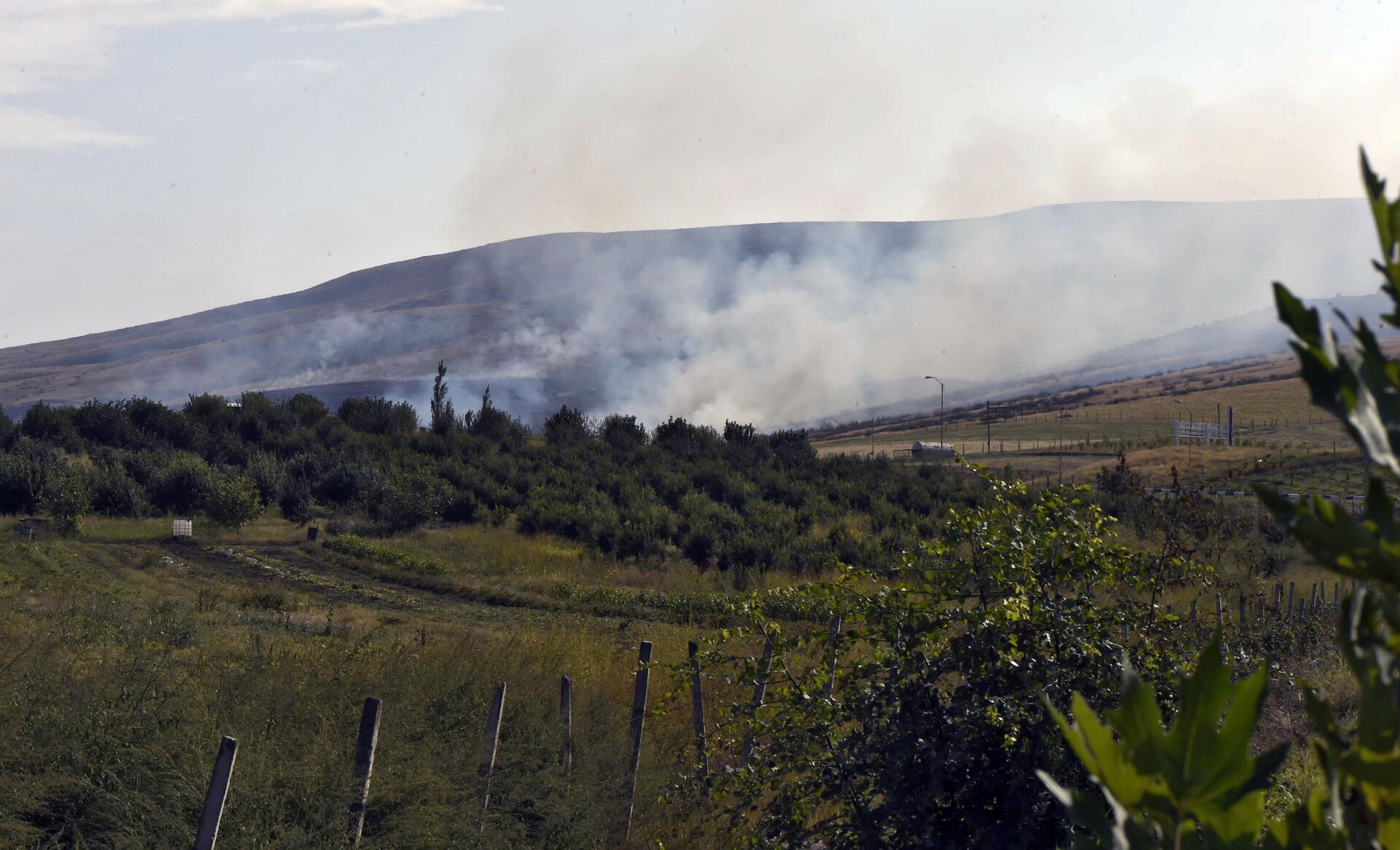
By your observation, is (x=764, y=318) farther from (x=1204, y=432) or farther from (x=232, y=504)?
(x=232, y=504)

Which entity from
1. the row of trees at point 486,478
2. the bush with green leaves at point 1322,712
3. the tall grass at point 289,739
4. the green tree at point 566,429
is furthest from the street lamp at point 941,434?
the bush with green leaves at point 1322,712

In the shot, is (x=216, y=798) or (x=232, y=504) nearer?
(x=216, y=798)

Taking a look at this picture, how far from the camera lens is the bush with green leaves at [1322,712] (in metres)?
1.06

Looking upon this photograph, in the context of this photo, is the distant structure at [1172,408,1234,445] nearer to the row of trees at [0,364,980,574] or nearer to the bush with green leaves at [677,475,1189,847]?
the row of trees at [0,364,980,574]

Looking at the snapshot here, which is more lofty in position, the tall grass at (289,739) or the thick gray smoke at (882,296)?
the thick gray smoke at (882,296)

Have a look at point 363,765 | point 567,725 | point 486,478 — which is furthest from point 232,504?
point 363,765

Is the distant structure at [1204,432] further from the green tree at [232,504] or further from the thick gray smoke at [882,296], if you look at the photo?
the green tree at [232,504]

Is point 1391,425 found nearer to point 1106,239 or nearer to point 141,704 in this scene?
point 141,704

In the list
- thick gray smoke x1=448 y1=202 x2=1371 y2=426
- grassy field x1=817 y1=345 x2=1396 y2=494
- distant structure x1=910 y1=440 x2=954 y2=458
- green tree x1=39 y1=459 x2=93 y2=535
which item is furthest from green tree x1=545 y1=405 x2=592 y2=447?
thick gray smoke x1=448 y1=202 x2=1371 y2=426

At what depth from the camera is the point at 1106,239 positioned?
16212cm

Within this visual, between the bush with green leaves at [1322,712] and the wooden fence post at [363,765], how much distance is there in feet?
18.5

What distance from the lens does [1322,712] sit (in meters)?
1.08

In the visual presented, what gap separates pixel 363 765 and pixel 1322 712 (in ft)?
20.0

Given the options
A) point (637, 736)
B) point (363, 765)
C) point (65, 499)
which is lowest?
point (637, 736)
